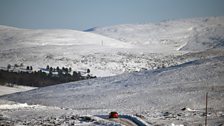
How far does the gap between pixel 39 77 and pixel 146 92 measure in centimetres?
5102

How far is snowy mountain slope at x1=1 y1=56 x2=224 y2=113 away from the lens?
165 feet

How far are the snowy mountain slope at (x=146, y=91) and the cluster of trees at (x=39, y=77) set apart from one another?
25.0 metres

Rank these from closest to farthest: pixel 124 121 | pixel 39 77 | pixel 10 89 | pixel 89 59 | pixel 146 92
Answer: pixel 124 121 → pixel 146 92 → pixel 10 89 → pixel 39 77 → pixel 89 59

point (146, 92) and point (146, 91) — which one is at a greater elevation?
point (146, 91)

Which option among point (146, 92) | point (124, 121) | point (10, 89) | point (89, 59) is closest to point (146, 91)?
point (146, 92)

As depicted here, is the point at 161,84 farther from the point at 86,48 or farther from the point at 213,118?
the point at 86,48

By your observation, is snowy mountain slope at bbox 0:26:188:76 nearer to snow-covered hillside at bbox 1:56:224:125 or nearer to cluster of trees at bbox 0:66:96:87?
cluster of trees at bbox 0:66:96:87

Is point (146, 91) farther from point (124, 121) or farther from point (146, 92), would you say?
point (124, 121)

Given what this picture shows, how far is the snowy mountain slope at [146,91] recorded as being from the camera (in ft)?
165

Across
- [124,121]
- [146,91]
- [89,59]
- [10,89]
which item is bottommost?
[124,121]

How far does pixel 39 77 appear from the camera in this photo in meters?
104

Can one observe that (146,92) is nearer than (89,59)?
Yes

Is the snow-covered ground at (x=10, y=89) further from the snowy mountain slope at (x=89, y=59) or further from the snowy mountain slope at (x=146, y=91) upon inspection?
the snowy mountain slope at (x=89, y=59)

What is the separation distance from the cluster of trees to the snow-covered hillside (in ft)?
82.7
